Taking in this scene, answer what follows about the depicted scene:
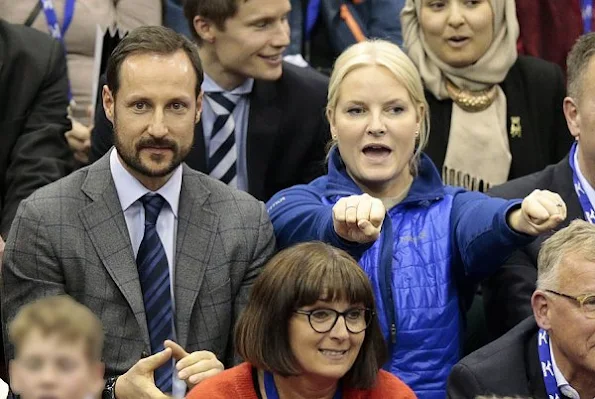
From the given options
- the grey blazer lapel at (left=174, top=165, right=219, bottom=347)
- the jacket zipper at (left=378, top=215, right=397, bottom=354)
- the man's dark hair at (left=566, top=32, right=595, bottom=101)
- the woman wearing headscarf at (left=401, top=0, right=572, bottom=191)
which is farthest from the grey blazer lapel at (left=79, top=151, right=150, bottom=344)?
the man's dark hair at (left=566, top=32, right=595, bottom=101)

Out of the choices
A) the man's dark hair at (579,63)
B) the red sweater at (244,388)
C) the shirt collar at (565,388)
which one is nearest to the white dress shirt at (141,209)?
the red sweater at (244,388)

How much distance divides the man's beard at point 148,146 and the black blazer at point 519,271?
39.5 inches

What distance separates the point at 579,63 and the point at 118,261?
1.57 meters

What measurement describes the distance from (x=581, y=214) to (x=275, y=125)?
105cm

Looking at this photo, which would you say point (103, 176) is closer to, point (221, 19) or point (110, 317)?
point (110, 317)

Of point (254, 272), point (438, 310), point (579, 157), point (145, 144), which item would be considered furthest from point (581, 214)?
point (145, 144)

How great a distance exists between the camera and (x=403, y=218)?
4191mm

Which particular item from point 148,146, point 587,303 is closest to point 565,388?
point 587,303

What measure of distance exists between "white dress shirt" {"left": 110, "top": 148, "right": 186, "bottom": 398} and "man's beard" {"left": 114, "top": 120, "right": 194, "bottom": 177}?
41mm

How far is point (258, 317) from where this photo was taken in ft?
11.8

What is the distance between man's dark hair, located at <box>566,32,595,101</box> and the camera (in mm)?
4508

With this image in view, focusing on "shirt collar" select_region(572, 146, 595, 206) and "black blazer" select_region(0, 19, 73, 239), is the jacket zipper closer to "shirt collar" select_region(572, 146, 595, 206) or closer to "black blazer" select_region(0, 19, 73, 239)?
"shirt collar" select_region(572, 146, 595, 206)

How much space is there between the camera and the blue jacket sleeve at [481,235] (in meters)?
3.94

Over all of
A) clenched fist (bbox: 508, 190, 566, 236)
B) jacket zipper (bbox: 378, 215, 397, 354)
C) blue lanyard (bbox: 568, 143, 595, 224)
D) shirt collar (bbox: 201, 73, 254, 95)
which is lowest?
jacket zipper (bbox: 378, 215, 397, 354)
